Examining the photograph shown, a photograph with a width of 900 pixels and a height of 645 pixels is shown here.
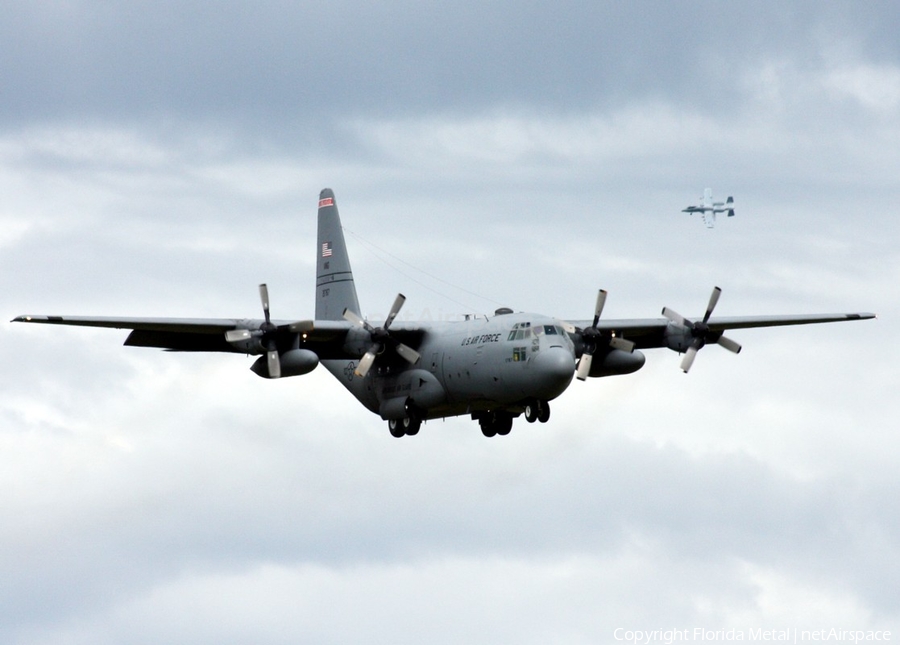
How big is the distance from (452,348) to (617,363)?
5.98 metres

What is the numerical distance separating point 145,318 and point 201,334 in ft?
6.97

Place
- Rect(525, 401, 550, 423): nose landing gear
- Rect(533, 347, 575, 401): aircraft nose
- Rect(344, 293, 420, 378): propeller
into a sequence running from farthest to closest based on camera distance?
1. Rect(344, 293, 420, 378): propeller
2. Rect(525, 401, 550, 423): nose landing gear
3. Rect(533, 347, 575, 401): aircraft nose

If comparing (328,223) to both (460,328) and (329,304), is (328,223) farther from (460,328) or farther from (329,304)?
(460,328)

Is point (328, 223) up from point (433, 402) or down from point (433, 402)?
up

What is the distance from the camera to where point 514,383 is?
38156mm

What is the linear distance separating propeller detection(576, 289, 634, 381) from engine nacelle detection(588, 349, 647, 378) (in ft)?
0.88

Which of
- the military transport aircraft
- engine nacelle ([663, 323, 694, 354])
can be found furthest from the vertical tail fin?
the military transport aircraft

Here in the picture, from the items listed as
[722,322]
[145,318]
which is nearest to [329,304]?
[145,318]

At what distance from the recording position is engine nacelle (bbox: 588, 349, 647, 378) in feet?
141

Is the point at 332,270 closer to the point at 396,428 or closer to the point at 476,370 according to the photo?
the point at 396,428

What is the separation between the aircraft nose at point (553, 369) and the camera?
37219mm

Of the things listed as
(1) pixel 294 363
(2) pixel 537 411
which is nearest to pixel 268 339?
(1) pixel 294 363

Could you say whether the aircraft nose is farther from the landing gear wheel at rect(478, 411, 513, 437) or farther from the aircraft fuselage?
the landing gear wheel at rect(478, 411, 513, 437)

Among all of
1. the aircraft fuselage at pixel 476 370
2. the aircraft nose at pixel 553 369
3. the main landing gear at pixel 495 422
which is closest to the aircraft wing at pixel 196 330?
the aircraft fuselage at pixel 476 370
